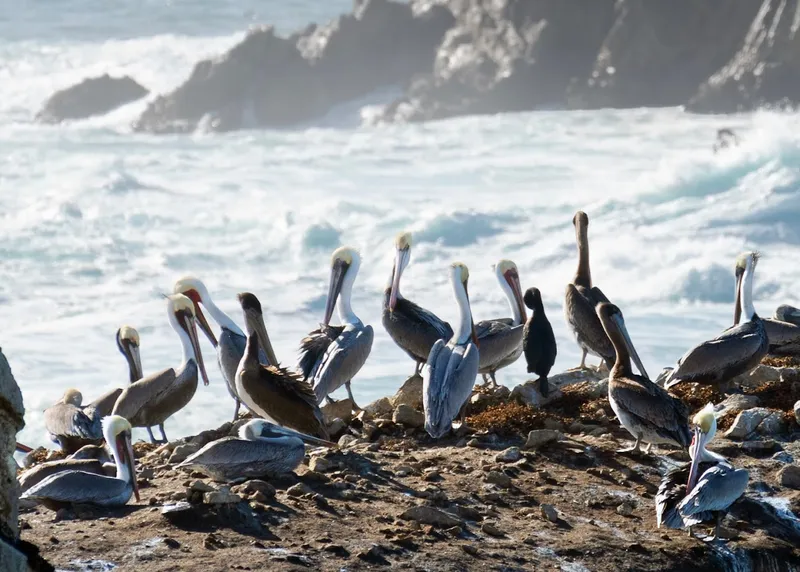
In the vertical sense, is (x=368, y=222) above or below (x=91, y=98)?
below

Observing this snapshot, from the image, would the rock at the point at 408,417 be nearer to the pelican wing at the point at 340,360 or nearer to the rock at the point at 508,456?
the pelican wing at the point at 340,360

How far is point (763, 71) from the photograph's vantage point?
48594 millimetres

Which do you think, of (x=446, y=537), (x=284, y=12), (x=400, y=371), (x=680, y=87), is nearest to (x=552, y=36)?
(x=680, y=87)

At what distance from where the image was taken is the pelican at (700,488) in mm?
7738

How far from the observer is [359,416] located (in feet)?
33.6

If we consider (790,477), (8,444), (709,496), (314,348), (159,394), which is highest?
(8,444)

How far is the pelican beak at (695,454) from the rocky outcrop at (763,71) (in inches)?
1633

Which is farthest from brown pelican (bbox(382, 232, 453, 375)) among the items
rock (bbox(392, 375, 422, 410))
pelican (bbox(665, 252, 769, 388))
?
pelican (bbox(665, 252, 769, 388))

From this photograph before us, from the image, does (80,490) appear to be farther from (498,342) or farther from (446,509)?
(498,342)

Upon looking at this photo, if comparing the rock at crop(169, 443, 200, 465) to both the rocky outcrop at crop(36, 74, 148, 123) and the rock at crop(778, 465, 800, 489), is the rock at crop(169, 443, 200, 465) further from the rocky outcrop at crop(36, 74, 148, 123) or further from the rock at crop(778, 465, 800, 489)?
the rocky outcrop at crop(36, 74, 148, 123)

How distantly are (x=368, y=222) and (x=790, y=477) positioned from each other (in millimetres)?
28865

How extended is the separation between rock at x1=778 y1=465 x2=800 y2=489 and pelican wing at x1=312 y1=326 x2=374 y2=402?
124 inches

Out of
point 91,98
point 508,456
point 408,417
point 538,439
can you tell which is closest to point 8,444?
point 508,456

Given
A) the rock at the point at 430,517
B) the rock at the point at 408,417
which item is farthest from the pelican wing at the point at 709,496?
the rock at the point at 408,417
